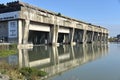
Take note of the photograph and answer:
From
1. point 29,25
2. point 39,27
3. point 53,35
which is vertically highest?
point 29,25

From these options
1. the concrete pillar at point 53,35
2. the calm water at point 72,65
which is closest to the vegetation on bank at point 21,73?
the calm water at point 72,65

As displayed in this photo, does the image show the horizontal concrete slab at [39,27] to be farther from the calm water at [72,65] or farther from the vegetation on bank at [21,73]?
the vegetation on bank at [21,73]

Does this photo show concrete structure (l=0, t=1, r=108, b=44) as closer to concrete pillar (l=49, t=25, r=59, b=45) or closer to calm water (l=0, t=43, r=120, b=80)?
concrete pillar (l=49, t=25, r=59, b=45)

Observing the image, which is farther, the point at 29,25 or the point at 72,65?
the point at 29,25

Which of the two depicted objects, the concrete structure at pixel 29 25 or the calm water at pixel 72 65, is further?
the concrete structure at pixel 29 25

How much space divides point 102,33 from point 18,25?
91.0 meters

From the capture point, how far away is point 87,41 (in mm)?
127125

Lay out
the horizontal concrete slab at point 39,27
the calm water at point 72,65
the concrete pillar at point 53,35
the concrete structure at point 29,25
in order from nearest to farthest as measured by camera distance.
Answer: the calm water at point 72,65, the concrete structure at point 29,25, the horizontal concrete slab at point 39,27, the concrete pillar at point 53,35

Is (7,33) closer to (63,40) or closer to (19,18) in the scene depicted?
(19,18)

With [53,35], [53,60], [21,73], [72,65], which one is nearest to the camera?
[21,73]

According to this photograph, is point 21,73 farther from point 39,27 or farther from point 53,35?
point 53,35

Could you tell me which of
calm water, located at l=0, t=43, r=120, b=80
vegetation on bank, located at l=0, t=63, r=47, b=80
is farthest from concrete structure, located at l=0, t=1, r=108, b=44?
vegetation on bank, located at l=0, t=63, r=47, b=80

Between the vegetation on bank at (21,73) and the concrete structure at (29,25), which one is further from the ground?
the concrete structure at (29,25)

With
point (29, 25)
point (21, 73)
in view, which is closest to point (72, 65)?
point (21, 73)
